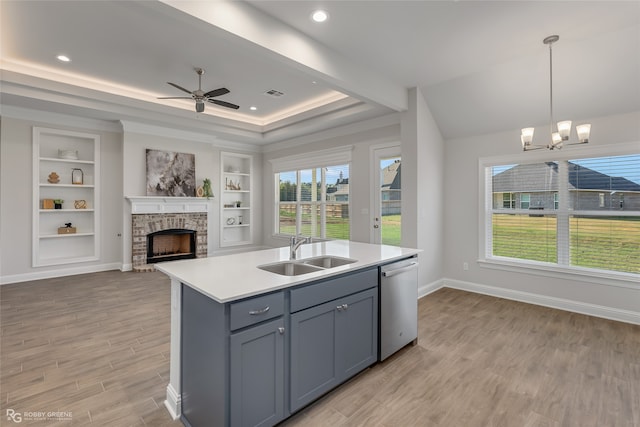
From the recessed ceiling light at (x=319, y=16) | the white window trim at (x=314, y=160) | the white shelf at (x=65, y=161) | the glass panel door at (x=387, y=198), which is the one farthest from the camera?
the white window trim at (x=314, y=160)

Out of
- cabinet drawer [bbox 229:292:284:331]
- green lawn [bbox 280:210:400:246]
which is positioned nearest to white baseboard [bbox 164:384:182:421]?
cabinet drawer [bbox 229:292:284:331]

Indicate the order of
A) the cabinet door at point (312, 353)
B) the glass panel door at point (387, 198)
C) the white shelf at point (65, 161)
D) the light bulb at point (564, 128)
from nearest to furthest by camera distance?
the cabinet door at point (312, 353), the light bulb at point (564, 128), the white shelf at point (65, 161), the glass panel door at point (387, 198)

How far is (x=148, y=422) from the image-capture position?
6.25 ft

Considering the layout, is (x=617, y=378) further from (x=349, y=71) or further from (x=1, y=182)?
(x=1, y=182)

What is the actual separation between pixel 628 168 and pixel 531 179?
3.19 ft

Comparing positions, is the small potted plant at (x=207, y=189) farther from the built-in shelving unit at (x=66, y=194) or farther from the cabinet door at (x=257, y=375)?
the cabinet door at (x=257, y=375)

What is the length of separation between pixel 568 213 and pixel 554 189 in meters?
0.36

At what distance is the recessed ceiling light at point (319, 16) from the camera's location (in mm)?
2727

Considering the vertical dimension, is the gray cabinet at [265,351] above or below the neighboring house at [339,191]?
below

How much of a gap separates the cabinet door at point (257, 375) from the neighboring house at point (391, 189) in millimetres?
4041

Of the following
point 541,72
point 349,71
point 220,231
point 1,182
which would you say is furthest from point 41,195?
point 541,72

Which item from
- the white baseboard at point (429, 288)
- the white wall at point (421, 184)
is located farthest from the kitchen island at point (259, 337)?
the white baseboard at point (429, 288)

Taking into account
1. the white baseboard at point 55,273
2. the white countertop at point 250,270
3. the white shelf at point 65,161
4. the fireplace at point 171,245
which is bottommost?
the white baseboard at point 55,273

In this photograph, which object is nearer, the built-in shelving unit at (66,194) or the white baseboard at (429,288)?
the white baseboard at (429,288)
